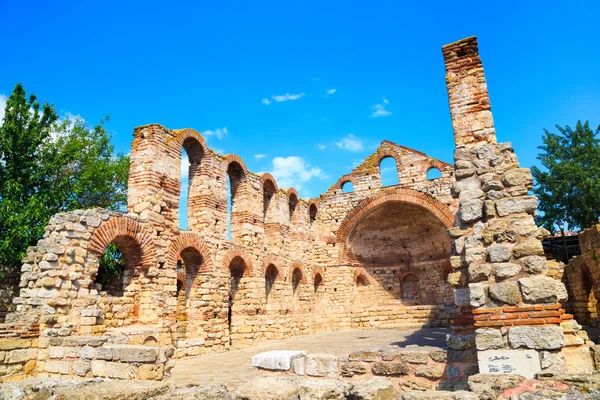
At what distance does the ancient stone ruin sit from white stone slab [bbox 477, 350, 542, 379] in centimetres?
3

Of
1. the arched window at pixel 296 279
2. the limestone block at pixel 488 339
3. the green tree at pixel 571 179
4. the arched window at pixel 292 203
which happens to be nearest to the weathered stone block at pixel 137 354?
the limestone block at pixel 488 339

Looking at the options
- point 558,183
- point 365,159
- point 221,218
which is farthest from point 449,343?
point 558,183

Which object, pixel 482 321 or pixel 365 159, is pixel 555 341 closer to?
pixel 482 321

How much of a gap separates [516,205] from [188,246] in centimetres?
792

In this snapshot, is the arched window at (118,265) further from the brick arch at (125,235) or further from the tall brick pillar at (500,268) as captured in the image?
the tall brick pillar at (500,268)

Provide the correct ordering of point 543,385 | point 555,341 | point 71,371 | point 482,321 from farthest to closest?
point 71,371 → point 482,321 → point 555,341 → point 543,385

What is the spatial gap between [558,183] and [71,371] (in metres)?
22.5

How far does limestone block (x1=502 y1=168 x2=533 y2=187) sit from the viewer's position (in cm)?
491

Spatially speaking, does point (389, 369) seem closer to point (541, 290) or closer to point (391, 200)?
point (541, 290)

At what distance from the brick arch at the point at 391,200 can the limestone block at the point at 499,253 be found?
12785 millimetres

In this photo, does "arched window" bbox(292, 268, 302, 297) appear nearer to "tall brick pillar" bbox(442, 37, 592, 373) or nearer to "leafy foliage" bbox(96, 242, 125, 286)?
"leafy foliage" bbox(96, 242, 125, 286)

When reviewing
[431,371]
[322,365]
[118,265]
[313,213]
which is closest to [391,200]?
[313,213]

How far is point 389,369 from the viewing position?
4.95 metres

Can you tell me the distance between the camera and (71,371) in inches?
241
